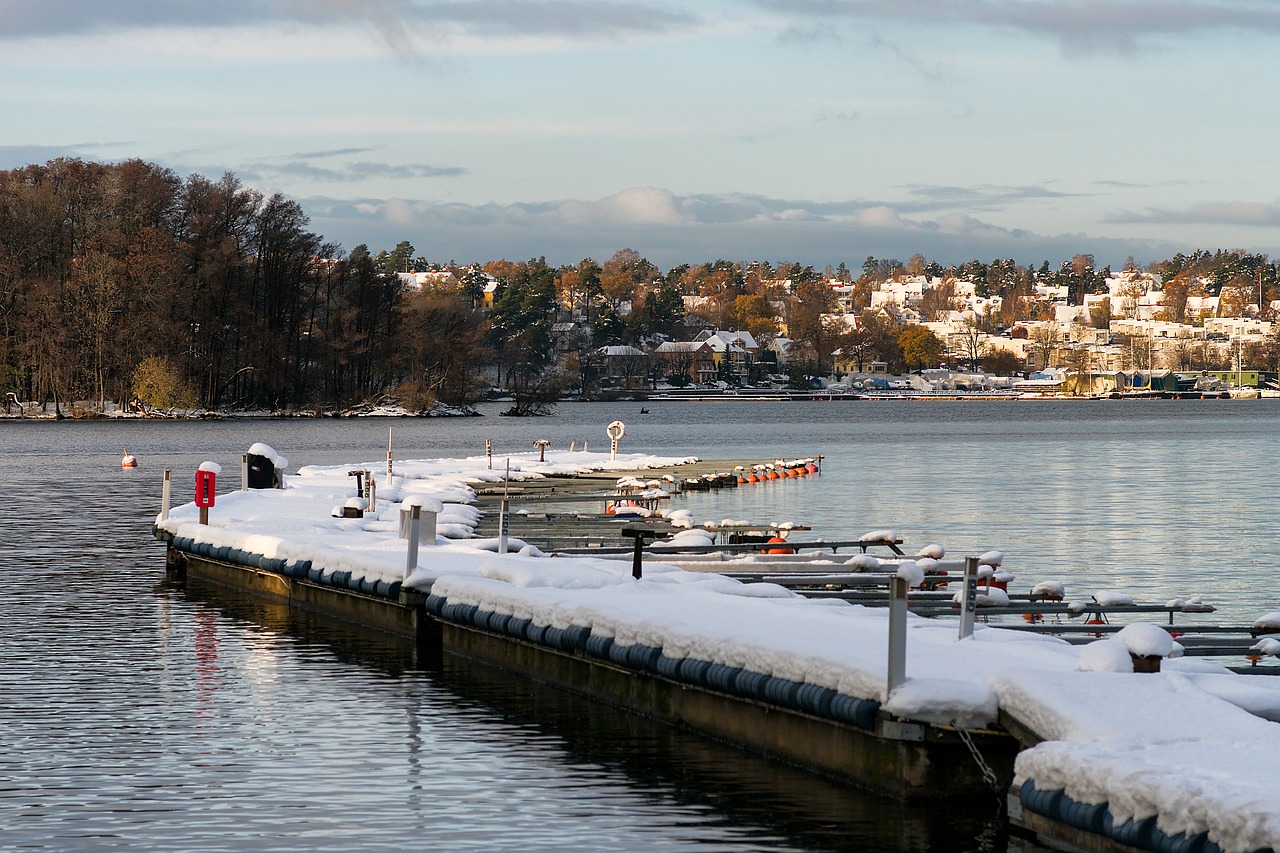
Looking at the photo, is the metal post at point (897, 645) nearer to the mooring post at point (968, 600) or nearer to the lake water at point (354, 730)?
the lake water at point (354, 730)

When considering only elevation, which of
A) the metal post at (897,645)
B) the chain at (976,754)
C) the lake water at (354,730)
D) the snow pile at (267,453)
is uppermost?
the metal post at (897,645)

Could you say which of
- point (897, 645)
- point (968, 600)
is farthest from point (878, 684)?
point (968, 600)

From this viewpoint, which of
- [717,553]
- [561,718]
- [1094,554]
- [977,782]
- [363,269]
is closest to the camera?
[977,782]

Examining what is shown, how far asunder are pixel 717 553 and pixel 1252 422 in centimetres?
13194

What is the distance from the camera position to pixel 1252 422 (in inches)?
5837

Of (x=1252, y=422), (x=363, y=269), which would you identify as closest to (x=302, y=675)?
(x=363, y=269)

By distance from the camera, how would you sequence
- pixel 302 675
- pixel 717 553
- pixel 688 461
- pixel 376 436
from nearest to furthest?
pixel 302 675
pixel 717 553
pixel 688 461
pixel 376 436

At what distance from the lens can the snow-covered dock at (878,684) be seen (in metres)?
9.81

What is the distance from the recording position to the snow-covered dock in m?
9.81

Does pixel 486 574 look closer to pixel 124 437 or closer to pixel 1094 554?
pixel 1094 554

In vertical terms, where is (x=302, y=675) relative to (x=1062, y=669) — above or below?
below

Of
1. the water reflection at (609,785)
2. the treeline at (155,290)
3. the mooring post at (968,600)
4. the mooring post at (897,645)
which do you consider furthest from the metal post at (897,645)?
the treeline at (155,290)

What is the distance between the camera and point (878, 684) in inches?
482

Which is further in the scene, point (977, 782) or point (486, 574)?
point (486, 574)
